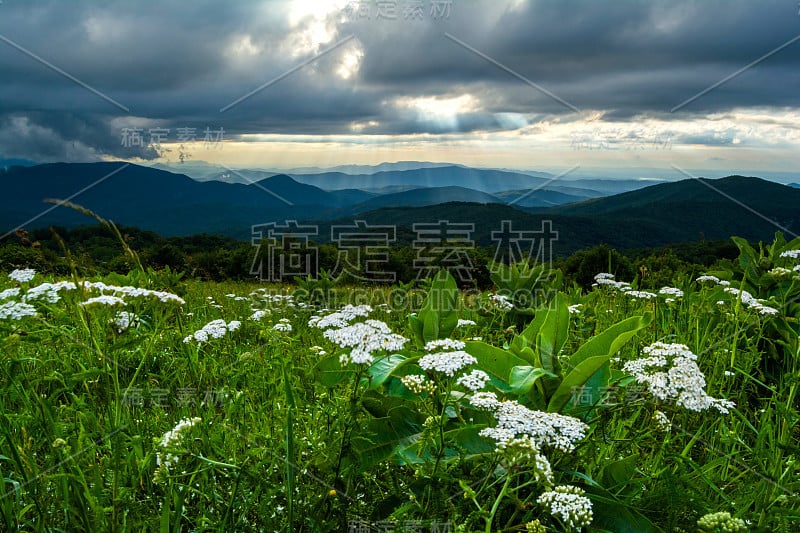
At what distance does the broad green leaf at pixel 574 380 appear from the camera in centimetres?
216

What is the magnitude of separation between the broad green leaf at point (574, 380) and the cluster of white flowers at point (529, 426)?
0.35 meters

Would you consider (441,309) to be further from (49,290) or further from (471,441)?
(49,290)

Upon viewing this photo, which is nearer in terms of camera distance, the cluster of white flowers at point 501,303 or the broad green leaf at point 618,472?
the broad green leaf at point 618,472

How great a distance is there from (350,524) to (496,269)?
3754mm

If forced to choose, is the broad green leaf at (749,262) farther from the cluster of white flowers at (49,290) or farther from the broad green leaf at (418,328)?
the cluster of white flowers at (49,290)

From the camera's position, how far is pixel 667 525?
2062mm

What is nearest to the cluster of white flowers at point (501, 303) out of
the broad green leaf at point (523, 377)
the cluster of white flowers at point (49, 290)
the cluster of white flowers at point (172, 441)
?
the broad green leaf at point (523, 377)

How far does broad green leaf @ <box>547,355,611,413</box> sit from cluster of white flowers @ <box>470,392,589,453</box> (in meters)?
0.35

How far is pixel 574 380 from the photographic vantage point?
2.25 metres

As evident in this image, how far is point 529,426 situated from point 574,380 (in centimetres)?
62

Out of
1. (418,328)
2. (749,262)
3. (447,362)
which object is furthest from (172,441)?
(749,262)

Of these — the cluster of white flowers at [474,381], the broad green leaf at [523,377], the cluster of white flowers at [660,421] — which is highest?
the cluster of white flowers at [474,381]

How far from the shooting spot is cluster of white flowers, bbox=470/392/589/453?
1.73 m

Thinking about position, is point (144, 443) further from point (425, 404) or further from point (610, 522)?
point (610, 522)
